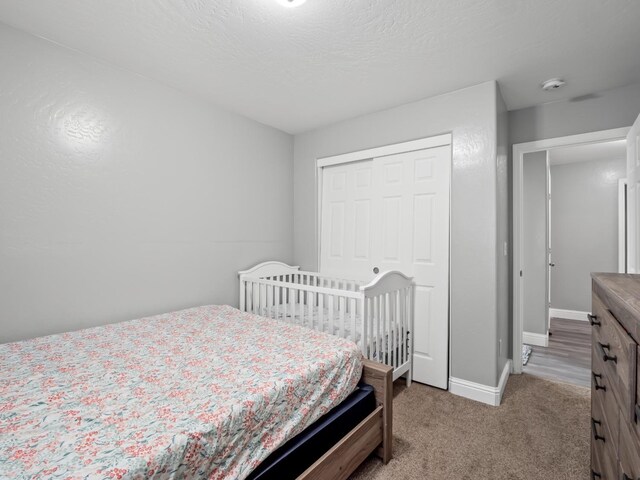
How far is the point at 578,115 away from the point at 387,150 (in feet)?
4.93

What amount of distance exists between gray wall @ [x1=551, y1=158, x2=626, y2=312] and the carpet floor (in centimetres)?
274

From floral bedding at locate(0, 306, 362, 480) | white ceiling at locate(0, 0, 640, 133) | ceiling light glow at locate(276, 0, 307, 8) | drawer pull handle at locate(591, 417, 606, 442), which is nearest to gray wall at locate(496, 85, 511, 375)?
white ceiling at locate(0, 0, 640, 133)

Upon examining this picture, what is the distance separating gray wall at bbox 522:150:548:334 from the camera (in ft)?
11.7

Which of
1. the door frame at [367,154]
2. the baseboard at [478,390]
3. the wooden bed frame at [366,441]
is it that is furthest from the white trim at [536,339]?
the wooden bed frame at [366,441]

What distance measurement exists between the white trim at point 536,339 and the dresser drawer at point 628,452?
3019 mm

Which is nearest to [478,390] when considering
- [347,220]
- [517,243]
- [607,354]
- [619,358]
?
[517,243]

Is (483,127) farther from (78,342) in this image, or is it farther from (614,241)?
(614,241)

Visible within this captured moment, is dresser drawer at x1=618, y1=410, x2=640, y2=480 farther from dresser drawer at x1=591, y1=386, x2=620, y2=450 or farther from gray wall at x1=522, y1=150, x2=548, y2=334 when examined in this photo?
gray wall at x1=522, y1=150, x2=548, y2=334

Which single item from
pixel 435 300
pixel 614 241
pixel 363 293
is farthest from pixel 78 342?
pixel 614 241

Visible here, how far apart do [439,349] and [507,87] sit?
211 centimetres

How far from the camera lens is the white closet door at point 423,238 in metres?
2.54

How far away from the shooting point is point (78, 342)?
1717 millimetres

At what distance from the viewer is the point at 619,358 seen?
887 millimetres

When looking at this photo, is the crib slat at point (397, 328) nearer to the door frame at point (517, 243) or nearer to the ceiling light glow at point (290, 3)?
the door frame at point (517, 243)
